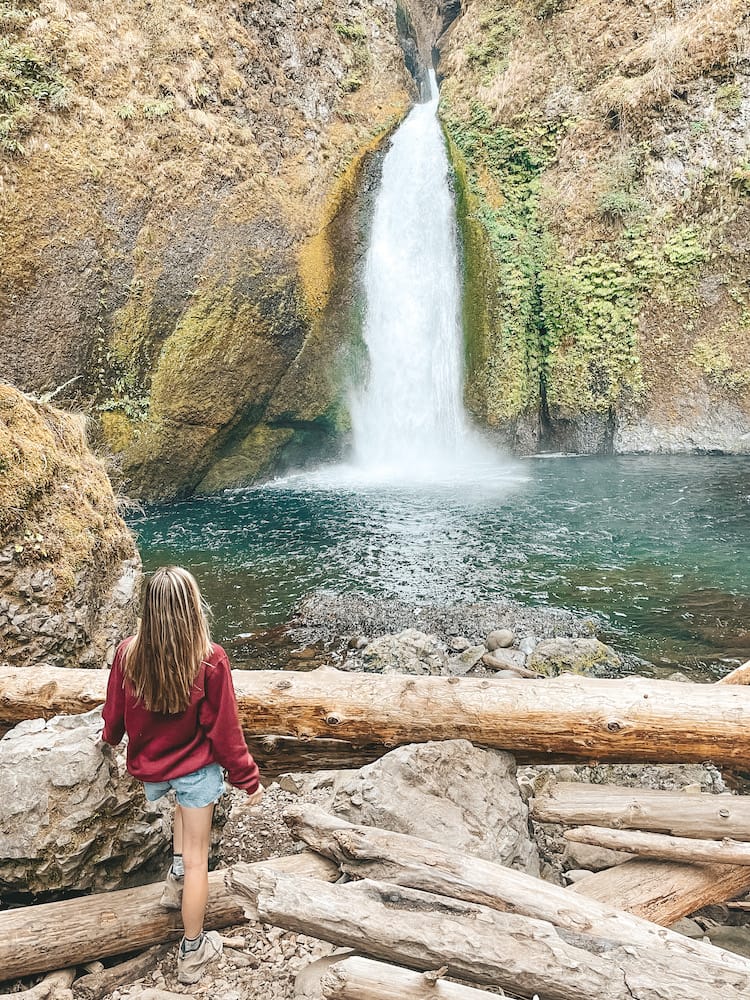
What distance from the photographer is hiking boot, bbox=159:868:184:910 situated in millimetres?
2553

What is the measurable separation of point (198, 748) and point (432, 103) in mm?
22291

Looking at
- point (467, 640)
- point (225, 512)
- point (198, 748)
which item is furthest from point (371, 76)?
point (198, 748)

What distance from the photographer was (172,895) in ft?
8.40

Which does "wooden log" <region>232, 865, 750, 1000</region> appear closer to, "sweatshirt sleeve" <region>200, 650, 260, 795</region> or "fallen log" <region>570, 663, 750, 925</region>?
"sweatshirt sleeve" <region>200, 650, 260, 795</region>

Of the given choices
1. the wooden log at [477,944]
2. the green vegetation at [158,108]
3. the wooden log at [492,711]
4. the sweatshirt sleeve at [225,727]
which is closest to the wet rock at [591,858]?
the wooden log at [492,711]

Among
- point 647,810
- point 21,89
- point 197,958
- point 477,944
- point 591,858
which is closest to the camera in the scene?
point 477,944

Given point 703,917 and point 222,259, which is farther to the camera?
point 222,259

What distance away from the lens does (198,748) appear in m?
2.61

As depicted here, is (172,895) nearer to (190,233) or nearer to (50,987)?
(50,987)

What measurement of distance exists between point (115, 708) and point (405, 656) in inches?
141

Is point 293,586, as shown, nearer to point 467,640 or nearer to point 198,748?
point 467,640

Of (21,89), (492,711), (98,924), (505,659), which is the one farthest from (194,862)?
(21,89)

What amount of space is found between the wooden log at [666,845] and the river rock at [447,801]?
271mm

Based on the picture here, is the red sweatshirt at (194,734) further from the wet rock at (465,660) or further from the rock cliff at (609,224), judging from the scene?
the rock cliff at (609,224)
